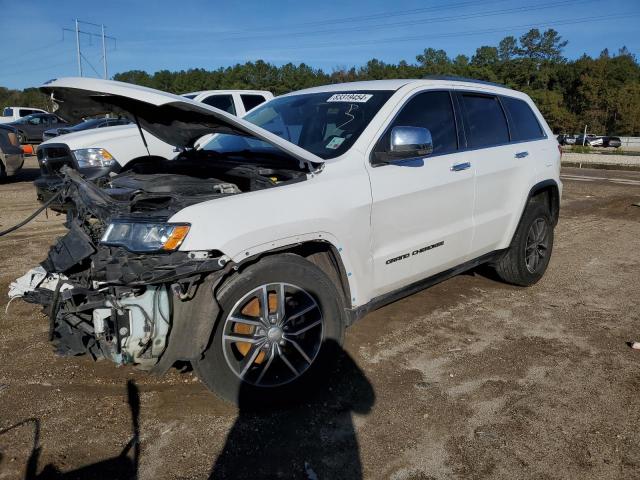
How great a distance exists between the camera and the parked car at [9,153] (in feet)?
41.0

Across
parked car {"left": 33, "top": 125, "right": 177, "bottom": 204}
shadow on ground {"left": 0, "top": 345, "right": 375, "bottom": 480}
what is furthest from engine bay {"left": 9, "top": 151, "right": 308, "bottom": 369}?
parked car {"left": 33, "top": 125, "right": 177, "bottom": 204}

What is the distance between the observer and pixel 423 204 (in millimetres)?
3697

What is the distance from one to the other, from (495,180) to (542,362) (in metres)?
1.55

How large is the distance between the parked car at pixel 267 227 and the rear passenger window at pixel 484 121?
19mm

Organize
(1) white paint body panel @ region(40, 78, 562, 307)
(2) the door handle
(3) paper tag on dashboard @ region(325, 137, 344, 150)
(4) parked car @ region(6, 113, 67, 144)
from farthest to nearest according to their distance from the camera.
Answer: (4) parked car @ region(6, 113, 67, 144) → (2) the door handle → (3) paper tag on dashboard @ region(325, 137, 344, 150) → (1) white paint body panel @ region(40, 78, 562, 307)

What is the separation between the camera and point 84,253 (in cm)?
282

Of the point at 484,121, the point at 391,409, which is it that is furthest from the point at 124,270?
the point at 484,121

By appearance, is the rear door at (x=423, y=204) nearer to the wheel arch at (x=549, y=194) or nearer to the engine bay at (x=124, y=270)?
the engine bay at (x=124, y=270)

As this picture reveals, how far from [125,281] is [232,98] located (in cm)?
858

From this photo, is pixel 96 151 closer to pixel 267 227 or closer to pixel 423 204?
pixel 423 204

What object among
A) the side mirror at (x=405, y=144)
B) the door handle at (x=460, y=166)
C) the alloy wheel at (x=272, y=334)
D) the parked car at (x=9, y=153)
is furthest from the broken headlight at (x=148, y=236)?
the parked car at (x=9, y=153)

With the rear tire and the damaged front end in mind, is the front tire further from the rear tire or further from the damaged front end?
the rear tire

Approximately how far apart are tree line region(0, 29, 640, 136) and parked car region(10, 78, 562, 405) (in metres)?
59.2

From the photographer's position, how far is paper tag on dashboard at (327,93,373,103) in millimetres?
3832
